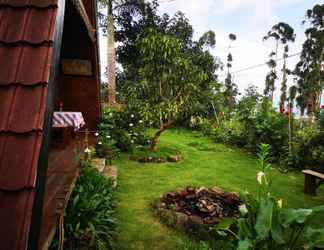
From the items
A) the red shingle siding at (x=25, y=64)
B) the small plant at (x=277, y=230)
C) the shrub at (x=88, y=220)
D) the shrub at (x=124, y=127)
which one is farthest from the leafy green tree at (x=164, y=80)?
the red shingle siding at (x=25, y=64)

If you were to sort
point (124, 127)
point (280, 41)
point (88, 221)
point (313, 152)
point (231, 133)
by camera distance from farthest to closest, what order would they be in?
point (280, 41) → point (231, 133) → point (124, 127) → point (313, 152) → point (88, 221)

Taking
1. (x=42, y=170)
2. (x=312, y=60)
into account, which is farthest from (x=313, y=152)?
(x=312, y=60)

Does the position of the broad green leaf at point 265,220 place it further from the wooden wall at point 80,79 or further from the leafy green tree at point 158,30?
the leafy green tree at point 158,30

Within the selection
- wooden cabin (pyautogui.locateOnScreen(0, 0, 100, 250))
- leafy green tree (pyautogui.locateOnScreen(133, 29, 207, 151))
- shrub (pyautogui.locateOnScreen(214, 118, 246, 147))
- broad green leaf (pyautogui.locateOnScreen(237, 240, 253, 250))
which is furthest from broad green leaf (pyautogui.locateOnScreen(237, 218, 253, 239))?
shrub (pyautogui.locateOnScreen(214, 118, 246, 147))

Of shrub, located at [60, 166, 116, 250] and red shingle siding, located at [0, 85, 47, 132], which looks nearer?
red shingle siding, located at [0, 85, 47, 132]

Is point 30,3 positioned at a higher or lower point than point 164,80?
lower

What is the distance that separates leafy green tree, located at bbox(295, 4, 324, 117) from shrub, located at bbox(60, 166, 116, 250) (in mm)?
19365

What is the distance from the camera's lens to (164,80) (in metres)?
8.72

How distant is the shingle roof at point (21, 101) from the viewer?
41.9 inches

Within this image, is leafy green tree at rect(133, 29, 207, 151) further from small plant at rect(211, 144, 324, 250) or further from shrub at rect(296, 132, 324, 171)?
small plant at rect(211, 144, 324, 250)

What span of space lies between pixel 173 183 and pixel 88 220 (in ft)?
8.81

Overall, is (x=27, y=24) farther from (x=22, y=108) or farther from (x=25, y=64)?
(x=22, y=108)

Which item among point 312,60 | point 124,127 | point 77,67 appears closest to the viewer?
point 77,67

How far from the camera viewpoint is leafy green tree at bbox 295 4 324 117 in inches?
838
